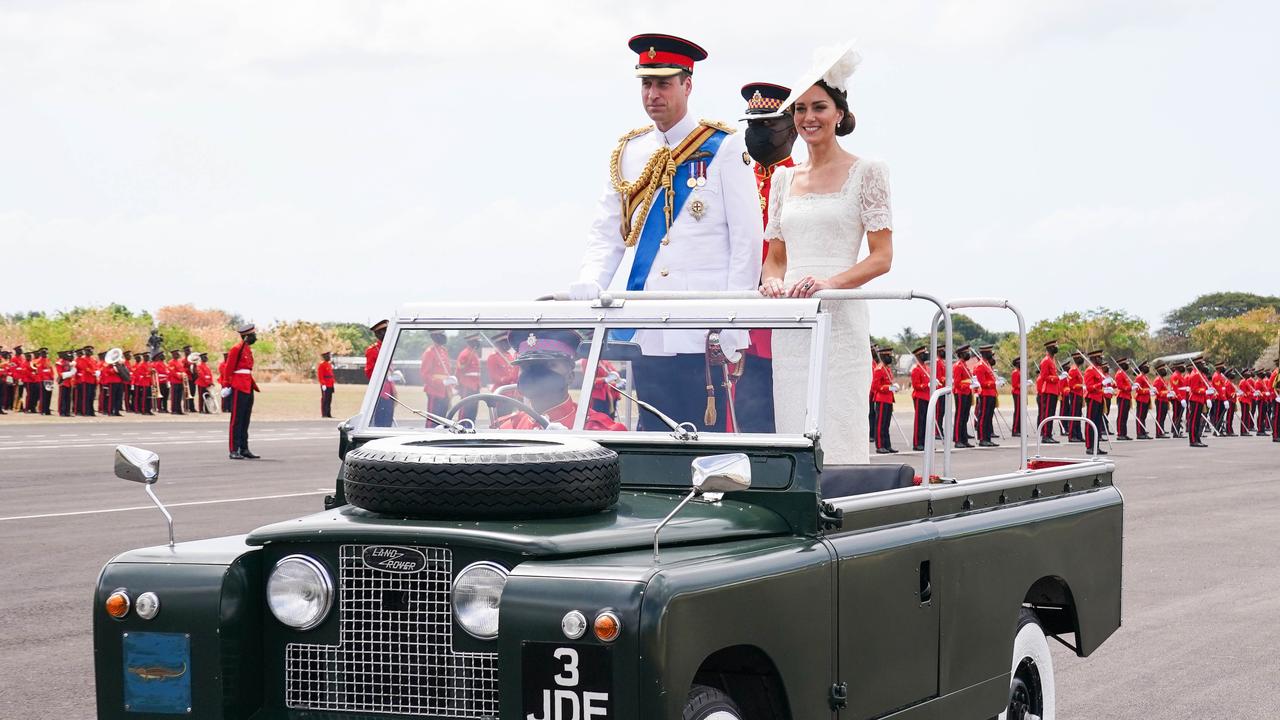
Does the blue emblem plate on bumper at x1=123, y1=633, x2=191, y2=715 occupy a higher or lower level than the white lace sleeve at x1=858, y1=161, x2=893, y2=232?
lower

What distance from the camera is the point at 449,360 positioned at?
550 cm

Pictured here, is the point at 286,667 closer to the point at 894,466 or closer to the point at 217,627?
the point at 217,627

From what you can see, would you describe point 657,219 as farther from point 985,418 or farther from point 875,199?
point 985,418

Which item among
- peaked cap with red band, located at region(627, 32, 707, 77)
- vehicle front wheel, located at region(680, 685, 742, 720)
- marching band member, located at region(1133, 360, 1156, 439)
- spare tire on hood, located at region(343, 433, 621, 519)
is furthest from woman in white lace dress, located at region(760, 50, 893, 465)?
marching band member, located at region(1133, 360, 1156, 439)

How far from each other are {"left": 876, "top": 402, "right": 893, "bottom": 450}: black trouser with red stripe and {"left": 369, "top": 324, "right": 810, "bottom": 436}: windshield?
23.7 meters

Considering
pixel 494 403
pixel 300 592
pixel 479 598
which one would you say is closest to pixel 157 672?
pixel 300 592

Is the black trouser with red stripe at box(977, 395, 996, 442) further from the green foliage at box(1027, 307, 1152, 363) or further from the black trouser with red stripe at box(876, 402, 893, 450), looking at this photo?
the green foliage at box(1027, 307, 1152, 363)

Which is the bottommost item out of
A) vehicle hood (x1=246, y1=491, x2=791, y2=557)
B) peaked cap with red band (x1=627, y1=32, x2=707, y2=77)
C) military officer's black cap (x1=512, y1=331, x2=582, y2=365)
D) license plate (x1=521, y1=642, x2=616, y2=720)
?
license plate (x1=521, y1=642, x2=616, y2=720)

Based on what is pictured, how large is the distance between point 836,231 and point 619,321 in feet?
4.27

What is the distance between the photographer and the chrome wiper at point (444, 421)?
520cm

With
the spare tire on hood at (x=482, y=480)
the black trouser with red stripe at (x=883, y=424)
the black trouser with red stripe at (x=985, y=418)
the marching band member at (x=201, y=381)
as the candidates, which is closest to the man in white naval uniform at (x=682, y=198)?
the spare tire on hood at (x=482, y=480)

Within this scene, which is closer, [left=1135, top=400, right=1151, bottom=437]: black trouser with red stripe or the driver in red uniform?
the driver in red uniform

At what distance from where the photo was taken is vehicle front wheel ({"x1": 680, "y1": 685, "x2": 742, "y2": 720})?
12.6 ft

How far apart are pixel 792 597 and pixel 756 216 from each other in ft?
9.01
